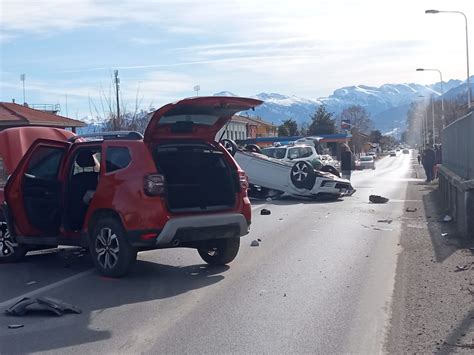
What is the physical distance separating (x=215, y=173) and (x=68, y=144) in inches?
85.2

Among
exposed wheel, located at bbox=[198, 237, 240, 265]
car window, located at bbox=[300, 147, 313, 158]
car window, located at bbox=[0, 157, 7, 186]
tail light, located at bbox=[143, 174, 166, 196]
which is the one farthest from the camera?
car window, located at bbox=[300, 147, 313, 158]

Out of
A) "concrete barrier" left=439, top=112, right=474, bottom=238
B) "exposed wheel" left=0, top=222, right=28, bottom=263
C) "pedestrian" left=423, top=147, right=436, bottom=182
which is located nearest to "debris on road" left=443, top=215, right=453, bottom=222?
"concrete barrier" left=439, top=112, right=474, bottom=238

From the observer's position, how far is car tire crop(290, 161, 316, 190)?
2317cm

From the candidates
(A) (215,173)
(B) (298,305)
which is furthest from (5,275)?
(B) (298,305)

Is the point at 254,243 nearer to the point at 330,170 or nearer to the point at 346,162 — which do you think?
the point at 330,170

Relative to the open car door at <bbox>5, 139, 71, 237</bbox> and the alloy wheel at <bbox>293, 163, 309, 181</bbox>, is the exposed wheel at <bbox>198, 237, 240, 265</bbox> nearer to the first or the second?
the open car door at <bbox>5, 139, 71, 237</bbox>

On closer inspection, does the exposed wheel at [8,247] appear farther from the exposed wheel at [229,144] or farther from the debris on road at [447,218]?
the debris on road at [447,218]

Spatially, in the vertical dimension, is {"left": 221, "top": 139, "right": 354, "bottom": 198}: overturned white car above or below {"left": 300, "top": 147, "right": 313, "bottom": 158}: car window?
below

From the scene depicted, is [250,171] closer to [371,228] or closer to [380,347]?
[371,228]

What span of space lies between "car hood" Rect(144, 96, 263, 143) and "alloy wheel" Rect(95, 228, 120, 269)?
127cm

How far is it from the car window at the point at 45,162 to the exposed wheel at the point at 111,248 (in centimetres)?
147

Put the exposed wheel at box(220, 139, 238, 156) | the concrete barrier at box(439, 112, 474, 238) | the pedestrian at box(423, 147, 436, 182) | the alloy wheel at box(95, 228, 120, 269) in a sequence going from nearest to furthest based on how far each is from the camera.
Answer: the alloy wheel at box(95, 228, 120, 269) < the concrete barrier at box(439, 112, 474, 238) < the exposed wheel at box(220, 139, 238, 156) < the pedestrian at box(423, 147, 436, 182)

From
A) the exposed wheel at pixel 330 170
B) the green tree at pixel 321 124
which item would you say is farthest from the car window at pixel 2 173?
the green tree at pixel 321 124

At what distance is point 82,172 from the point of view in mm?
10578
